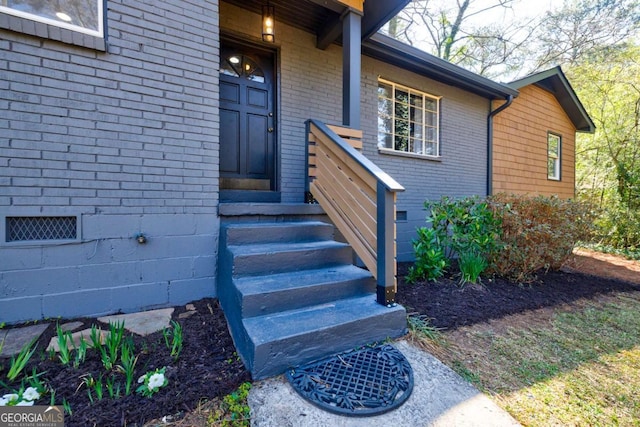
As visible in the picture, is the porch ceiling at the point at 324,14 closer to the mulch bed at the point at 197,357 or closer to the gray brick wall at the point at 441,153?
the gray brick wall at the point at 441,153

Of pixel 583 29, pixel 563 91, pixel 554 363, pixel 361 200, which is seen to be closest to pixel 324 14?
pixel 361 200

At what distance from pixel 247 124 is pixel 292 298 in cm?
263

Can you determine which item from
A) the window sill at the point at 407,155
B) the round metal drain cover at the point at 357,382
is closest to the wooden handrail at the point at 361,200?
the round metal drain cover at the point at 357,382

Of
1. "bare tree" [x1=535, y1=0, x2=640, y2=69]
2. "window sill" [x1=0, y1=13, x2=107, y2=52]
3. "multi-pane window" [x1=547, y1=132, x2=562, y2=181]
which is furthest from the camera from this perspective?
"bare tree" [x1=535, y1=0, x2=640, y2=69]

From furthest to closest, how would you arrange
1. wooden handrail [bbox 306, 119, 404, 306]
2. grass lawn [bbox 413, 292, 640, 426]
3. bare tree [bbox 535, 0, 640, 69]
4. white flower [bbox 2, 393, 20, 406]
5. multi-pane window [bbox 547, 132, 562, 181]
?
bare tree [bbox 535, 0, 640, 69] → multi-pane window [bbox 547, 132, 562, 181] → wooden handrail [bbox 306, 119, 404, 306] → grass lawn [bbox 413, 292, 640, 426] → white flower [bbox 2, 393, 20, 406]

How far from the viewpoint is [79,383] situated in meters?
1.57

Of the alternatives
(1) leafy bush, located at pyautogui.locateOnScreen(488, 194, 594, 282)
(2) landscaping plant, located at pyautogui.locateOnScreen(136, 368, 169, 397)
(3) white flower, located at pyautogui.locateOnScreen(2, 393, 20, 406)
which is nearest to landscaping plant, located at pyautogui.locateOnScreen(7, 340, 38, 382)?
(3) white flower, located at pyautogui.locateOnScreen(2, 393, 20, 406)

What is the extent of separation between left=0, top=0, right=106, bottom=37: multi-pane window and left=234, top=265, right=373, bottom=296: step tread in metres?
2.32

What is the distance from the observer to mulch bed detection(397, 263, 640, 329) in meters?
2.76

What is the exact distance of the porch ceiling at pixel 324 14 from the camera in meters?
3.43

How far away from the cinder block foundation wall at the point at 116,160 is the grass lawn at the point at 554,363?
2.25m

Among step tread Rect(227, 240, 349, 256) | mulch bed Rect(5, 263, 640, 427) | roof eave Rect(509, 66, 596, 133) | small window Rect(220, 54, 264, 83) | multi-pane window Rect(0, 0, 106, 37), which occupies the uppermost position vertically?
roof eave Rect(509, 66, 596, 133)

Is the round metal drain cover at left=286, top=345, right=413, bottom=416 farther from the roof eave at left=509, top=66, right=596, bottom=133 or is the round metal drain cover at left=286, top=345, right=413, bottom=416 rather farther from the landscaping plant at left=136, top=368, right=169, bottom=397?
the roof eave at left=509, top=66, right=596, bottom=133

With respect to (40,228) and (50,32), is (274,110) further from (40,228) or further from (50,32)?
(40,228)
